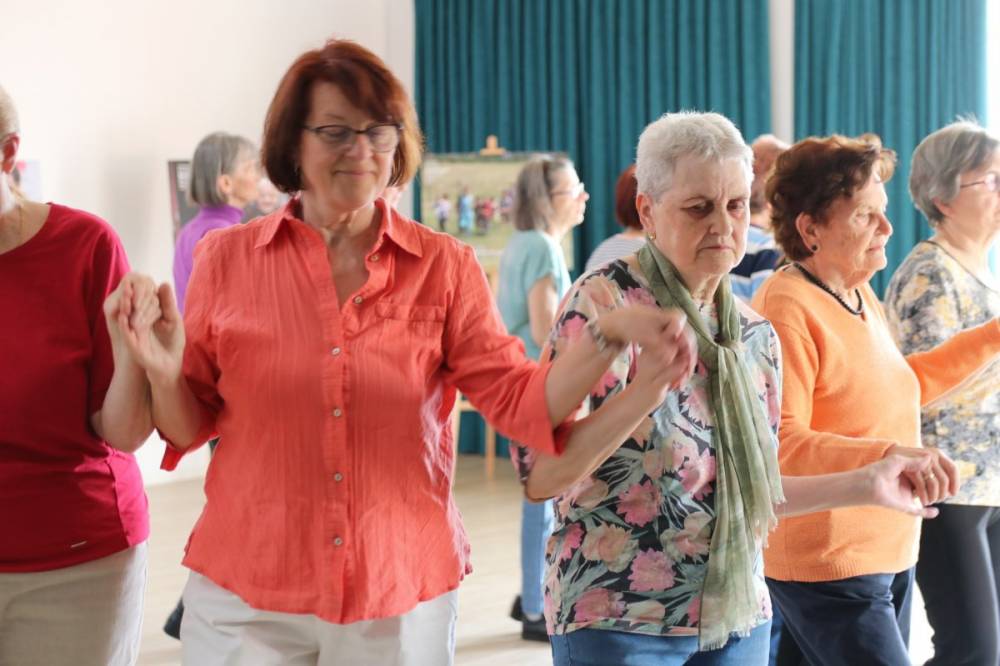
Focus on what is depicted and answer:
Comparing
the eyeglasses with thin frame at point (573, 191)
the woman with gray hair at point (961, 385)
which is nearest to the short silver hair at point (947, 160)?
the woman with gray hair at point (961, 385)

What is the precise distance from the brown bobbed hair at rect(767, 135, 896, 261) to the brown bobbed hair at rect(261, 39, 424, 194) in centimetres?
103

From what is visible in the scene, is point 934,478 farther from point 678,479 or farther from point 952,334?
point 952,334

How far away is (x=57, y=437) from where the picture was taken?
6.77ft

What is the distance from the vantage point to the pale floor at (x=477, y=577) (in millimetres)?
4449

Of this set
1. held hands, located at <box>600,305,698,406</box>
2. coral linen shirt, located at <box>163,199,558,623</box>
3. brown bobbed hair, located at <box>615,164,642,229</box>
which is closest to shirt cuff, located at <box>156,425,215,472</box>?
coral linen shirt, located at <box>163,199,558,623</box>

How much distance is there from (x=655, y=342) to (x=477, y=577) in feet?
12.7

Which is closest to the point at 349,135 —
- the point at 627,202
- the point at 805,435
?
the point at 805,435

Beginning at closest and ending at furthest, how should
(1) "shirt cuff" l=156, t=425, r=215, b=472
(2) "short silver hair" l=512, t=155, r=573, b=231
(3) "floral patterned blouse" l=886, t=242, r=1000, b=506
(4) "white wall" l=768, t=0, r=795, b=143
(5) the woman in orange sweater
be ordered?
(1) "shirt cuff" l=156, t=425, r=215, b=472
(5) the woman in orange sweater
(3) "floral patterned blouse" l=886, t=242, r=1000, b=506
(2) "short silver hair" l=512, t=155, r=573, b=231
(4) "white wall" l=768, t=0, r=795, b=143

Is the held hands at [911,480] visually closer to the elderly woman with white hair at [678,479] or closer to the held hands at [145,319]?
the elderly woman with white hair at [678,479]

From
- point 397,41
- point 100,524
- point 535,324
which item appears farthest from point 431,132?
point 100,524

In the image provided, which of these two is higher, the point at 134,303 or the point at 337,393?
the point at 134,303

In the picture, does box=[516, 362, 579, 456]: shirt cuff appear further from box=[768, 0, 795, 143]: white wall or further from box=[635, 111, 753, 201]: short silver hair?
box=[768, 0, 795, 143]: white wall

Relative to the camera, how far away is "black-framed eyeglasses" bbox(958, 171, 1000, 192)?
3219mm

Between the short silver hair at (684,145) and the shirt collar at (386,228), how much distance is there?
0.42 m
